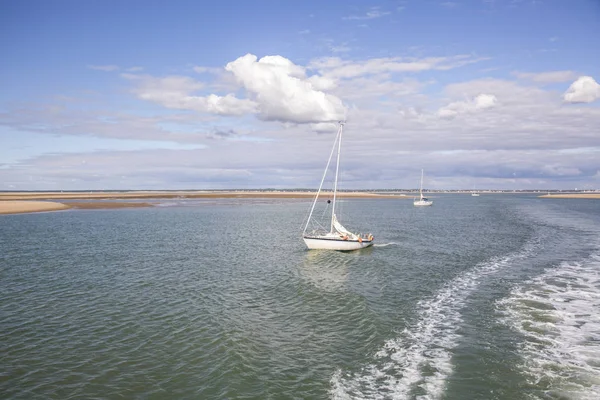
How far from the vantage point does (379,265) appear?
36031mm

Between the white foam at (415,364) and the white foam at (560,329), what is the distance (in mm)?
3129

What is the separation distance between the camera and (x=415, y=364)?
16047mm

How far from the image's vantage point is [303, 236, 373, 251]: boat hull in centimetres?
4281

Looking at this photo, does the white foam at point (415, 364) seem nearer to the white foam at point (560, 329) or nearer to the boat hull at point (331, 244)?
the white foam at point (560, 329)

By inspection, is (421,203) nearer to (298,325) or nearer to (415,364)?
(298,325)

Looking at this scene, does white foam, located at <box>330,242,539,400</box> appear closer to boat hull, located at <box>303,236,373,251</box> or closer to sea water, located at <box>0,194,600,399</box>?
sea water, located at <box>0,194,600,399</box>

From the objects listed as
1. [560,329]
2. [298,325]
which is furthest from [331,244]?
[560,329]

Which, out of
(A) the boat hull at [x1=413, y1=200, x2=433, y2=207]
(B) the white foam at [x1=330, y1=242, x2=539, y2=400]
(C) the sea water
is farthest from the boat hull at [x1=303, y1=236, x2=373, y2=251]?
(A) the boat hull at [x1=413, y1=200, x2=433, y2=207]

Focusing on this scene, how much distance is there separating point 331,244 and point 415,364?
27.3 m

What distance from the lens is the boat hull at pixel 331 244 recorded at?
42812mm

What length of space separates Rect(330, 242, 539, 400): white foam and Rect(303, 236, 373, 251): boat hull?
1880 cm

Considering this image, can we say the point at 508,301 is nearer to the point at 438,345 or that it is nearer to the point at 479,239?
the point at 438,345

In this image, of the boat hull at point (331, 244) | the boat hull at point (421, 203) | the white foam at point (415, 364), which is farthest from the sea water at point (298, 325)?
the boat hull at point (421, 203)

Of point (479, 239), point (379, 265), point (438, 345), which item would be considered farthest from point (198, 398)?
point (479, 239)
